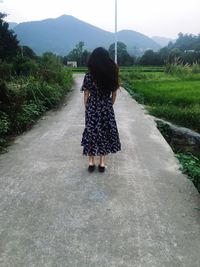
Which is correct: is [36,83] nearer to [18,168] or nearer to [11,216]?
[18,168]

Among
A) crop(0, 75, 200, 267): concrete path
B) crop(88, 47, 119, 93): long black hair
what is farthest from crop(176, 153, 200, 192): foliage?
crop(88, 47, 119, 93): long black hair

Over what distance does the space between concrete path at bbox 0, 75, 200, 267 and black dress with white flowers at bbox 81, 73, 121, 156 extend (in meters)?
0.35

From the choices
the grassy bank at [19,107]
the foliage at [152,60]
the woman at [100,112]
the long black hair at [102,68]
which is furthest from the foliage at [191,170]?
the foliage at [152,60]

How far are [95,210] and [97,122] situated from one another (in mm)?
1472

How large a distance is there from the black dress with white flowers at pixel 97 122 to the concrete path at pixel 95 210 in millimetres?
350

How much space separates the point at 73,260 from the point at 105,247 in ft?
1.06

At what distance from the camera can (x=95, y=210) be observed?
14.0 feet

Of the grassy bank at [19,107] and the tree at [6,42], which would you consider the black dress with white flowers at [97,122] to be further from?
the tree at [6,42]

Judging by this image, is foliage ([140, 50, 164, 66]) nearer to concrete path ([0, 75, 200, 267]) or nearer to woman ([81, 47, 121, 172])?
concrete path ([0, 75, 200, 267])

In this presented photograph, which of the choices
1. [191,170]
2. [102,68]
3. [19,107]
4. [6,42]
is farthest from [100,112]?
[6,42]

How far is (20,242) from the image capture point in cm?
357

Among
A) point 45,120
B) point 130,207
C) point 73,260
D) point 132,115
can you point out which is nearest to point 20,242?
point 73,260

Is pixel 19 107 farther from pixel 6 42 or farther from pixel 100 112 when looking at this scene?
pixel 6 42

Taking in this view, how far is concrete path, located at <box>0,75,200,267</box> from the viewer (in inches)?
133
